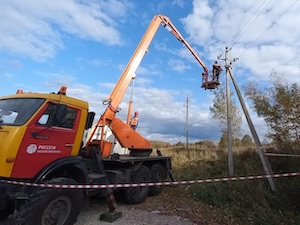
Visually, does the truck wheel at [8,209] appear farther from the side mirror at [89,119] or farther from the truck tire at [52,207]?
the side mirror at [89,119]

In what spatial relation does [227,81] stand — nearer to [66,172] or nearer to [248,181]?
[248,181]

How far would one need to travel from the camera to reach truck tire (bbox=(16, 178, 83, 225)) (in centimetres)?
496

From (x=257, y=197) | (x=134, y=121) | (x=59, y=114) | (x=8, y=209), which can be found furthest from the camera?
(x=134, y=121)

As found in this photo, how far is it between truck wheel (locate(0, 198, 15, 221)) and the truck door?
0.49 meters

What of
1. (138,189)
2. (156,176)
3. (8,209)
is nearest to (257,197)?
(156,176)

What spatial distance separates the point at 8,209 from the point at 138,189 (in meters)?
4.08

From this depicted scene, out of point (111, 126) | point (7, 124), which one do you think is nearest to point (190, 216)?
point (111, 126)

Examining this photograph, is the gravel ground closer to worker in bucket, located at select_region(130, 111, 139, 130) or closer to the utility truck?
the utility truck

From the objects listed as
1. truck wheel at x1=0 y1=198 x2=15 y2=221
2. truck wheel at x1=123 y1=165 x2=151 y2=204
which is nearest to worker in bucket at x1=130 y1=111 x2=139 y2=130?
truck wheel at x1=123 y1=165 x2=151 y2=204

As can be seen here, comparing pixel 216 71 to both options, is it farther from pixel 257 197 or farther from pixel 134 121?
pixel 257 197

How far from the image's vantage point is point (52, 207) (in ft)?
17.7

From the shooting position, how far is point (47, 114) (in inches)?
228

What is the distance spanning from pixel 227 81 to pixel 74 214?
1159 centimetres

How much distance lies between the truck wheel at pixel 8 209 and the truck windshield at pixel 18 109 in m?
1.42
